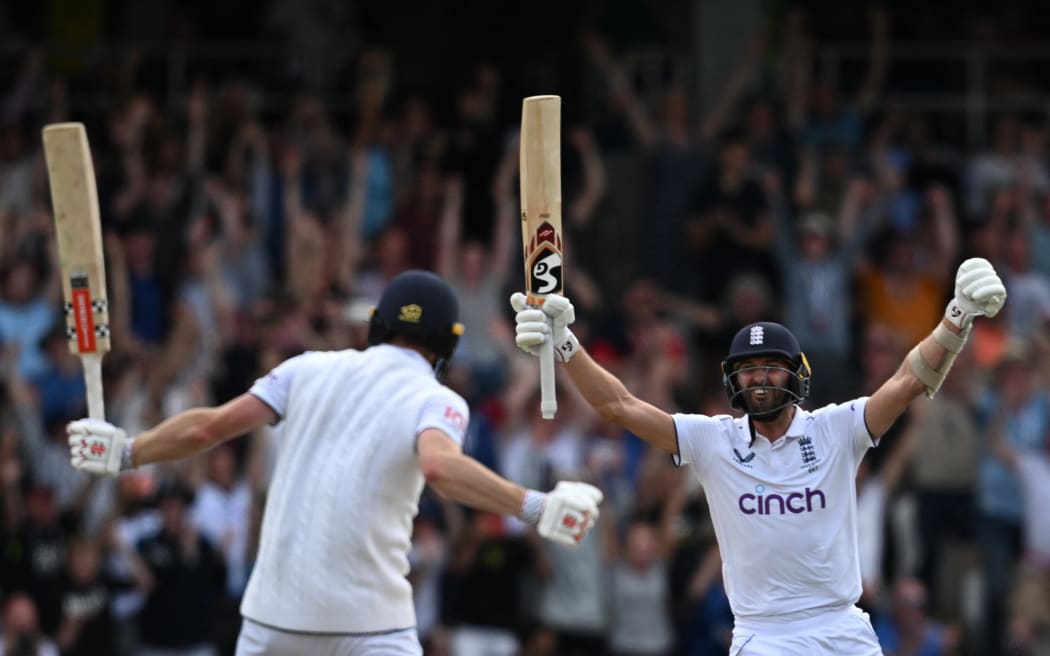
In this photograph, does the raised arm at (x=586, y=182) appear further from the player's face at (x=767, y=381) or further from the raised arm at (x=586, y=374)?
the player's face at (x=767, y=381)

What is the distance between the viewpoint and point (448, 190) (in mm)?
17031

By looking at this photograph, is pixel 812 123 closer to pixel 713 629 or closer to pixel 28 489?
pixel 713 629

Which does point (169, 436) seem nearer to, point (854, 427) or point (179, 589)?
point (854, 427)

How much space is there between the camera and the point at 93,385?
9898mm

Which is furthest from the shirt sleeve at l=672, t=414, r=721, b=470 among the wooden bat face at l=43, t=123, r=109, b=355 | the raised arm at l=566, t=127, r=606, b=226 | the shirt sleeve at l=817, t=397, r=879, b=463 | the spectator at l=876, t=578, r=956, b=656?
the raised arm at l=566, t=127, r=606, b=226

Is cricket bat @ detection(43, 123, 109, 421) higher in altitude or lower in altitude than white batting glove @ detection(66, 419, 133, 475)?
higher

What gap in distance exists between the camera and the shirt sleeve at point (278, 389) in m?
9.10

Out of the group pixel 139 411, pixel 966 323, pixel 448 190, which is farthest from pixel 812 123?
pixel 966 323

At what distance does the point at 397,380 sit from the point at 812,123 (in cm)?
999

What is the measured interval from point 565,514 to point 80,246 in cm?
327

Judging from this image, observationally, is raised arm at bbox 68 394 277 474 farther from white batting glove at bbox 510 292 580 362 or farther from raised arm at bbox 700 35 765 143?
raised arm at bbox 700 35 765 143

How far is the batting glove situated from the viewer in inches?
326

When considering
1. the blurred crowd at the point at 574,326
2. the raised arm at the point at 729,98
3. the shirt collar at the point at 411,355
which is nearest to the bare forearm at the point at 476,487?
the shirt collar at the point at 411,355

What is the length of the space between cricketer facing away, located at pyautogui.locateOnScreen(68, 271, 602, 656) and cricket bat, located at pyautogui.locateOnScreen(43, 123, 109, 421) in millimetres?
1171
